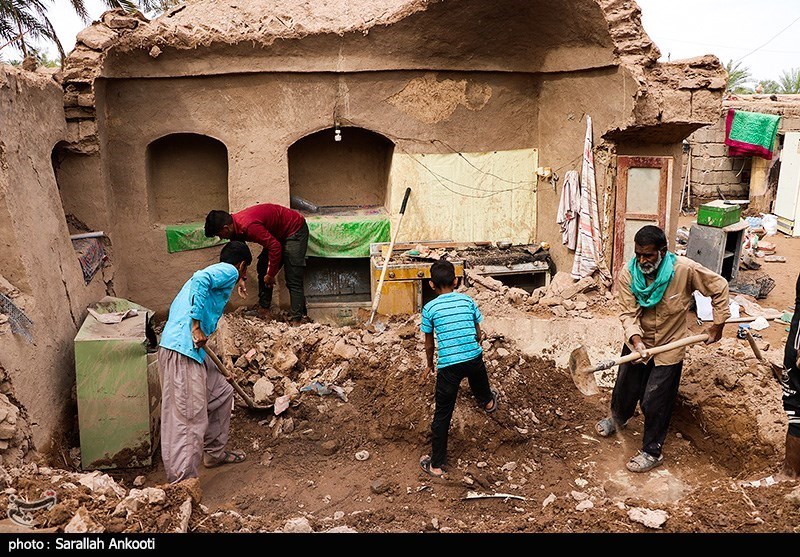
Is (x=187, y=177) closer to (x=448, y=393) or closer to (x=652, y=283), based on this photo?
(x=448, y=393)

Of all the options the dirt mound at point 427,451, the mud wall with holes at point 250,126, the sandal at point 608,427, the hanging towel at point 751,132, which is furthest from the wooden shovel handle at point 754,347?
the hanging towel at point 751,132

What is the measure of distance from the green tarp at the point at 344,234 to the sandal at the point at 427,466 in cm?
418

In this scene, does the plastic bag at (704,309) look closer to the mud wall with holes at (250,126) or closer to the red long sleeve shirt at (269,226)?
the mud wall with holes at (250,126)

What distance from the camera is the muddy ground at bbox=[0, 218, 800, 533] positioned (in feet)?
13.5

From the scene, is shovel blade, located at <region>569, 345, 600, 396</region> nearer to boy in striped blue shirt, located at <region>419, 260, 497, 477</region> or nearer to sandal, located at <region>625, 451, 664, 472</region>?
sandal, located at <region>625, 451, 664, 472</region>

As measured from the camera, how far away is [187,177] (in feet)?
30.1

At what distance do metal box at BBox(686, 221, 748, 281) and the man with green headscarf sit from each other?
544 cm

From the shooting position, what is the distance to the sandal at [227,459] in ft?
18.5

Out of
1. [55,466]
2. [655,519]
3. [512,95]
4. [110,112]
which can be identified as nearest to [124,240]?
[110,112]

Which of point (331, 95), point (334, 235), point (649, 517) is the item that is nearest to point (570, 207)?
point (334, 235)

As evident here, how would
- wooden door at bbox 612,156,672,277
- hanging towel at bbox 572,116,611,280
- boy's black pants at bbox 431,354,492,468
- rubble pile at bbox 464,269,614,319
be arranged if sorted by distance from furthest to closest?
hanging towel at bbox 572,116,611,280
wooden door at bbox 612,156,672,277
rubble pile at bbox 464,269,614,319
boy's black pants at bbox 431,354,492,468

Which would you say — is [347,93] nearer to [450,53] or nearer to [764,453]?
[450,53]

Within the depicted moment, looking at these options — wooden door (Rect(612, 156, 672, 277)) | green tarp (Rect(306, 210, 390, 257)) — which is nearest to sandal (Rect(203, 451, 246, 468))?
green tarp (Rect(306, 210, 390, 257))

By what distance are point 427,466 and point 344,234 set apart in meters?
4.34
